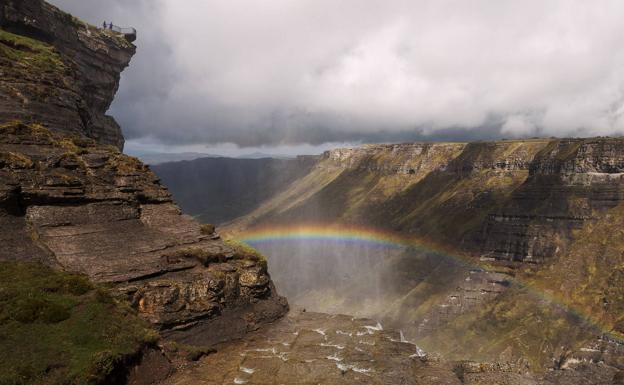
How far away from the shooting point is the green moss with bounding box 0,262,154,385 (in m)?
23.7

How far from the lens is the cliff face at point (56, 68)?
52.5 m

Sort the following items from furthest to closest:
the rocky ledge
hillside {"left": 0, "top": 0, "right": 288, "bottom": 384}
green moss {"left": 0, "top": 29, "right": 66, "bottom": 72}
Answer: green moss {"left": 0, "top": 29, "right": 66, "bottom": 72}
the rocky ledge
hillside {"left": 0, "top": 0, "right": 288, "bottom": 384}

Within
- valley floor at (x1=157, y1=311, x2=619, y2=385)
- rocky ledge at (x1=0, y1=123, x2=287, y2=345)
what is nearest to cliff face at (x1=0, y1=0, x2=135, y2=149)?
rocky ledge at (x1=0, y1=123, x2=287, y2=345)

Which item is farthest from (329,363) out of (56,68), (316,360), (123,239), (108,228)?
(56,68)

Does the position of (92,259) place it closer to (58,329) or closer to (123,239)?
(123,239)

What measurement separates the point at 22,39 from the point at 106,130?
39545mm

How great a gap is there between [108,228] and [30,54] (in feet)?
133

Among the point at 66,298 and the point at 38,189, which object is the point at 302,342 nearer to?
the point at 66,298

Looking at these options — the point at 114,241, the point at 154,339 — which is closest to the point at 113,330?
the point at 154,339

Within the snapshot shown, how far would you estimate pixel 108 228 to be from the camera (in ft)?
132

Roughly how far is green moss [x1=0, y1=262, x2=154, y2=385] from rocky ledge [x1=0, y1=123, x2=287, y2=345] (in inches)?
103

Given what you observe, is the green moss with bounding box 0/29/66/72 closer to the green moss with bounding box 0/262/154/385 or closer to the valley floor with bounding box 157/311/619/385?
the green moss with bounding box 0/262/154/385

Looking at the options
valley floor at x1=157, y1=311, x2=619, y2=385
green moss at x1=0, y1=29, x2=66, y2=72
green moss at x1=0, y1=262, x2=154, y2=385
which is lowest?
valley floor at x1=157, y1=311, x2=619, y2=385

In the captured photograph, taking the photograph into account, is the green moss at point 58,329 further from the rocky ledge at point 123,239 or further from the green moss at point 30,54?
the green moss at point 30,54
